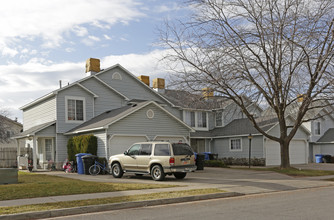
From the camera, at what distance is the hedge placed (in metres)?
24.0

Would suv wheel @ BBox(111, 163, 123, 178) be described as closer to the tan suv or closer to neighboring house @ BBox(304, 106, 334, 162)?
the tan suv

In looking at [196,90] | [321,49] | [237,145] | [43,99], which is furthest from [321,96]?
[43,99]

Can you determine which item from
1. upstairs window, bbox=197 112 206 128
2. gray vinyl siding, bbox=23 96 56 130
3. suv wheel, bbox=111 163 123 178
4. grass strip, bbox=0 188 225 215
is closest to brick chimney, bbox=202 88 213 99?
suv wheel, bbox=111 163 123 178

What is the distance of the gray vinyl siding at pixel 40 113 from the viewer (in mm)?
27594

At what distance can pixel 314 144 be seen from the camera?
140ft

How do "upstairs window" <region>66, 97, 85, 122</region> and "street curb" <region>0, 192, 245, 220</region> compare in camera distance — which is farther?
"upstairs window" <region>66, 97, 85, 122</region>

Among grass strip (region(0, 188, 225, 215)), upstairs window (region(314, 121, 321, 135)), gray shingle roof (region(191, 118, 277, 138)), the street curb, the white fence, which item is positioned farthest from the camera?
upstairs window (region(314, 121, 321, 135))

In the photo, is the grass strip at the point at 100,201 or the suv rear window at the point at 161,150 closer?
the grass strip at the point at 100,201

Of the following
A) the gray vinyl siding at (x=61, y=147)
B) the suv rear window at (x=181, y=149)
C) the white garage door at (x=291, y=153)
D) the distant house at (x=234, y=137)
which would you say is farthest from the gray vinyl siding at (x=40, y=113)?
the white garage door at (x=291, y=153)

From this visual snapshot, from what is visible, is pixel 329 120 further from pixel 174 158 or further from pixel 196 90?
pixel 174 158

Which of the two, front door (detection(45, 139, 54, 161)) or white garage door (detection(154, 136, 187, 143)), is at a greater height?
white garage door (detection(154, 136, 187, 143))

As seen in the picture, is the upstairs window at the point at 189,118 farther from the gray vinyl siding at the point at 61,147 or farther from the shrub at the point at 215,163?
the gray vinyl siding at the point at 61,147

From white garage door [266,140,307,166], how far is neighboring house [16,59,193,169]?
8.64 m

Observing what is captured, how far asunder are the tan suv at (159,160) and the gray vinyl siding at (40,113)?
10.5 m
